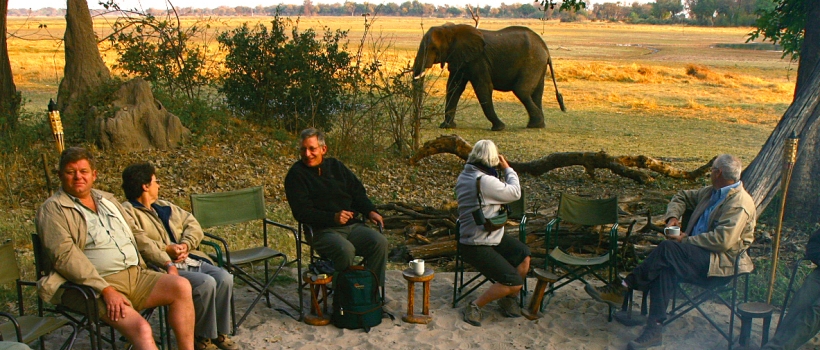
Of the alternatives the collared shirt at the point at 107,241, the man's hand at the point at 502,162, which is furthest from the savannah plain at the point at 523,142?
the collared shirt at the point at 107,241

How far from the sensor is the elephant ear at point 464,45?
14703 millimetres

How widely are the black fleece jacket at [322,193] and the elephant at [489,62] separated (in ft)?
28.4

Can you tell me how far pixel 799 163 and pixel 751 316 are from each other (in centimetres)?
339

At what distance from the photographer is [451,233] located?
7.02m

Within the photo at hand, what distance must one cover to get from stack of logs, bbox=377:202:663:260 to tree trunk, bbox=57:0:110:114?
4.64 m

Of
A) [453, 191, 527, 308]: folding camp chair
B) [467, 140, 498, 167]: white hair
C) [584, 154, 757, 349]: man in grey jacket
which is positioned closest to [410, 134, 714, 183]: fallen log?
[453, 191, 527, 308]: folding camp chair

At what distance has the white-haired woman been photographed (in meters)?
4.86

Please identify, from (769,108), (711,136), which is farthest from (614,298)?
(769,108)

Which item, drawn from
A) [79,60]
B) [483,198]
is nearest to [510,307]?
[483,198]

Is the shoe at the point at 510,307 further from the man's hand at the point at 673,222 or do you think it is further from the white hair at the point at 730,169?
the white hair at the point at 730,169

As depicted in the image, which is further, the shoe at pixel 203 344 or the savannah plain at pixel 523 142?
the savannah plain at pixel 523 142

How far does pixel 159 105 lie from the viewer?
9.78 metres

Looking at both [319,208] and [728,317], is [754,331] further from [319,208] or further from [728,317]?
[319,208]

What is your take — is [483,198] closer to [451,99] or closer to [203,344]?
[203,344]
